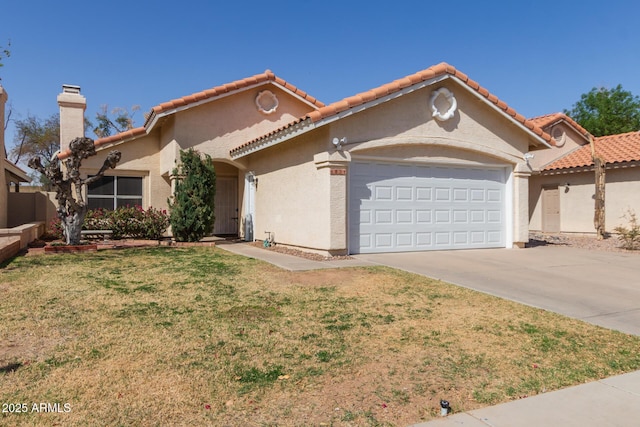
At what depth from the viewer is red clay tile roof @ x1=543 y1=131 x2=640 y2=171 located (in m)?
17.7

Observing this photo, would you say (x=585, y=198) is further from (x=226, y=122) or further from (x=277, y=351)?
(x=277, y=351)

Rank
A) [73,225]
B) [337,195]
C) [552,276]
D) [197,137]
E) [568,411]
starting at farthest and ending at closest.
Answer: [197,137]
[73,225]
[337,195]
[552,276]
[568,411]

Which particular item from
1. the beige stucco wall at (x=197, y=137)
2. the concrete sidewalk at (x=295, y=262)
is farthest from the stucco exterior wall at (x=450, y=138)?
the beige stucco wall at (x=197, y=137)

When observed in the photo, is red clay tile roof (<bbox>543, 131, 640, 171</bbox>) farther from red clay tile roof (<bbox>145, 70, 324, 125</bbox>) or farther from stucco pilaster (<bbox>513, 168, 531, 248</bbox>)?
red clay tile roof (<bbox>145, 70, 324, 125</bbox>)

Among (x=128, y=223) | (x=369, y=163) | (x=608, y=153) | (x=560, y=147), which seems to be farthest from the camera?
(x=560, y=147)

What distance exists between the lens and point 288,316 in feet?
19.2

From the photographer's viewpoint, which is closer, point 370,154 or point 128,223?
point 370,154

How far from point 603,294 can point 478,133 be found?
656 cm

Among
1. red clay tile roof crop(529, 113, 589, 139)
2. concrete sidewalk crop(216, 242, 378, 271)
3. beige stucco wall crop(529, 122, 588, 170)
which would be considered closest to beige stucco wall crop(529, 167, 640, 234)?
beige stucco wall crop(529, 122, 588, 170)

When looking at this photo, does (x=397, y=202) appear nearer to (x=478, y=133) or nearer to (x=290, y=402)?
(x=478, y=133)

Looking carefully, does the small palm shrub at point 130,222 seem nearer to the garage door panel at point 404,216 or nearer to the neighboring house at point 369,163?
the neighboring house at point 369,163

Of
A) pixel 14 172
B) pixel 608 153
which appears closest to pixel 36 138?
pixel 14 172

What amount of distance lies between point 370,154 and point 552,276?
4.99 metres

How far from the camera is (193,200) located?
1404cm
